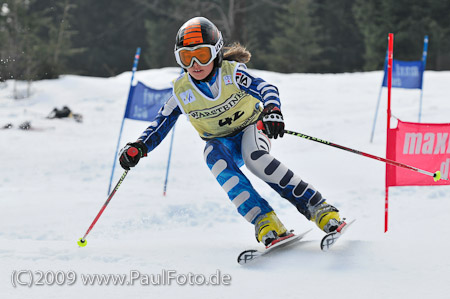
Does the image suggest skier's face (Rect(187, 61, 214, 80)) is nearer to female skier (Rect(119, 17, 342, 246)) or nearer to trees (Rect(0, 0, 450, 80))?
female skier (Rect(119, 17, 342, 246))

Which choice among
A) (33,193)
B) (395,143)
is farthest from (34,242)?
(33,193)

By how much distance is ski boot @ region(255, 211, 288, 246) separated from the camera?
298cm

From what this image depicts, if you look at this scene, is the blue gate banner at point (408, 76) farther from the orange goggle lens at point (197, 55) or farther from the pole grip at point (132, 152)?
the pole grip at point (132, 152)

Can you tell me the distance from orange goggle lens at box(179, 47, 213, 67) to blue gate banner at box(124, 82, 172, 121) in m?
3.56

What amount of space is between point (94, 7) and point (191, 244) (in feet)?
102

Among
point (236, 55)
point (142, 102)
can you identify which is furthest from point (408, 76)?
point (236, 55)

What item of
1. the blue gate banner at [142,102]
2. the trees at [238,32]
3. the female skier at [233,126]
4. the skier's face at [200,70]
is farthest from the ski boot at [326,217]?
the trees at [238,32]

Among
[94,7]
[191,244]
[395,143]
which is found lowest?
[191,244]

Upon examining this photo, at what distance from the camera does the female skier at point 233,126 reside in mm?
3080

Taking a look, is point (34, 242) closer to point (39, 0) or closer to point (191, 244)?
point (191, 244)

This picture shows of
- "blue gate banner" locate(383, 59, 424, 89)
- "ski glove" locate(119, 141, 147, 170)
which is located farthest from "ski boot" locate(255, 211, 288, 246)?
"blue gate banner" locate(383, 59, 424, 89)

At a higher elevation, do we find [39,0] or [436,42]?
[39,0]

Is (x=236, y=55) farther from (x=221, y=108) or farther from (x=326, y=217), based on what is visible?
(x=326, y=217)

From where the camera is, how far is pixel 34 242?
328cm
